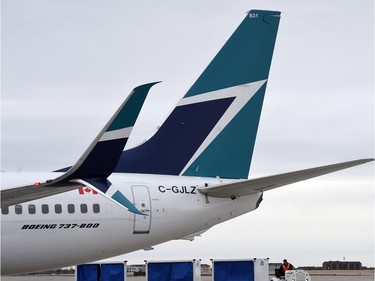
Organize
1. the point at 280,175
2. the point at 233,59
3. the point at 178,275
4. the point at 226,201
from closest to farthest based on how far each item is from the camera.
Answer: the point at 280,175 < the point at 226,201 < the point at 233,59 < the point at 178,275

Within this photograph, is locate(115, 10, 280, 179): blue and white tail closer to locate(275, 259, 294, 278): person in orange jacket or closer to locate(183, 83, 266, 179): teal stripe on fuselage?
locate(183, 83, 266, 179): teal stripe on fuselage

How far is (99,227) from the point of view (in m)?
22.6

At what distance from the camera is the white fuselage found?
2183 cm

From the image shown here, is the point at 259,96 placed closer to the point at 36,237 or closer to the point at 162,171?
the point at 162,171

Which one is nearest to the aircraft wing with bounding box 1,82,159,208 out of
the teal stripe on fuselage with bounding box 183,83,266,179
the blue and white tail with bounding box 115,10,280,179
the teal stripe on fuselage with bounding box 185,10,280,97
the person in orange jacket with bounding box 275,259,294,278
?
the blue and white tail with bounding box 115,10,280,179

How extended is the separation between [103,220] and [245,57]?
649 cm

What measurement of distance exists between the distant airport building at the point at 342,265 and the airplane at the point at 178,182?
1640 inches

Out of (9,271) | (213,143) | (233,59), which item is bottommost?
(9,271)

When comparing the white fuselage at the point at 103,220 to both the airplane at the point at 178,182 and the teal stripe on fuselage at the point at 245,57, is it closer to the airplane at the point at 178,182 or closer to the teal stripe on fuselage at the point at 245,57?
the airplane at the point at 178,182

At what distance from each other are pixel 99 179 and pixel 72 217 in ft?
18.9

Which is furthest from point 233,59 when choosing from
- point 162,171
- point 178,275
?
point 178,275

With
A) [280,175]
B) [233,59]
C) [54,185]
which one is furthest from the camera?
[233,59]

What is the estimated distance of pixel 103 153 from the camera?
16578 mm

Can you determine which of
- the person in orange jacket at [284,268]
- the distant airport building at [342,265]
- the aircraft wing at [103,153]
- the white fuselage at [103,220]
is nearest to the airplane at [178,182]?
the white fuselage at [103,220]
